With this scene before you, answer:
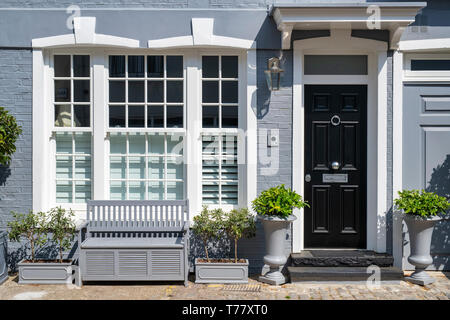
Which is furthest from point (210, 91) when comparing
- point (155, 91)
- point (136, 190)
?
point (136, 190)

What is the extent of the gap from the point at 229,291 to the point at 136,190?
1.80 metres

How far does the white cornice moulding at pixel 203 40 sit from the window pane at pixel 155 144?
45.2 inches

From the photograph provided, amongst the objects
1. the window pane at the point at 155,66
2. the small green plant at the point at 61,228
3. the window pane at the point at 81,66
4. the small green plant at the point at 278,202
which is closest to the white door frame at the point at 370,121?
the small green plant at the point at 278,202

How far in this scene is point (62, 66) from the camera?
21.6 feet

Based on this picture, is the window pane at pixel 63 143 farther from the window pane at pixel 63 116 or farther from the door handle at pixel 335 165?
the door handle at pixel 335 165

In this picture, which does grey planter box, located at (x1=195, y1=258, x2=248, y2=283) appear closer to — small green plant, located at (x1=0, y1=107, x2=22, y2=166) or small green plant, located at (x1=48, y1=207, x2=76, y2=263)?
small green plant, located at (x1=48, y1=207, x2=76, y2=263)

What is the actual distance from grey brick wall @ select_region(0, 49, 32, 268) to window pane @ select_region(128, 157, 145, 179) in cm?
122

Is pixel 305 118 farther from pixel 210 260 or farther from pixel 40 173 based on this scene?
pixel 40 173

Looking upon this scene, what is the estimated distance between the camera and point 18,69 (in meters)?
6.43

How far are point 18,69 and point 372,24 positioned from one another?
14.2 feet

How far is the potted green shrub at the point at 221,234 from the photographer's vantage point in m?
6.09

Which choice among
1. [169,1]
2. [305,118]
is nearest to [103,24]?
[169,1]

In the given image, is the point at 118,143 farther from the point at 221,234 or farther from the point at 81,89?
the point at 221,234

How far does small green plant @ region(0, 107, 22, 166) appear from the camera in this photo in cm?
594
